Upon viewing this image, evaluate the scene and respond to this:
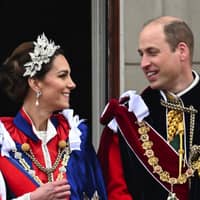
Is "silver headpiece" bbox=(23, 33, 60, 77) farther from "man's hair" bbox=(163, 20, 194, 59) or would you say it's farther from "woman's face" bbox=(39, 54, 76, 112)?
"man's hair" bbox=(163, 20, 194, 59)

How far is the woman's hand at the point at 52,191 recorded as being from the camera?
3.40 meters

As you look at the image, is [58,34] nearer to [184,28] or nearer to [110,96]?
[110,96]

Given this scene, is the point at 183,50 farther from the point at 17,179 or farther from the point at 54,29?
the point at 54,29

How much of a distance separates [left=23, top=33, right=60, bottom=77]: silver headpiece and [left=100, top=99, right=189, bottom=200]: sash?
337 mm

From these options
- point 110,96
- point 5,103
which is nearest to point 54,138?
point 110,96

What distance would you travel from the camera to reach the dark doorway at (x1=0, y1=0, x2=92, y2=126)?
5.89 metres

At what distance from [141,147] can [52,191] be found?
47 centimetres

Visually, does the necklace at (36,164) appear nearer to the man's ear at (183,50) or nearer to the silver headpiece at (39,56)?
the silver headpiece at (39,56)

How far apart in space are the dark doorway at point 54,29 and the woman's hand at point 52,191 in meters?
2.42

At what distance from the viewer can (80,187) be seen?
3.60 metres

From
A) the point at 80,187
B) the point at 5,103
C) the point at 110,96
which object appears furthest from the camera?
the point at 5,103

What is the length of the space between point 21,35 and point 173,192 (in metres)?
2.78

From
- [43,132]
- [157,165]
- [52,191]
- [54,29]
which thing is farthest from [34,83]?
[54,29]

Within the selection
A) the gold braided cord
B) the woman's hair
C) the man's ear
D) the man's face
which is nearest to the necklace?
the woman's hair
